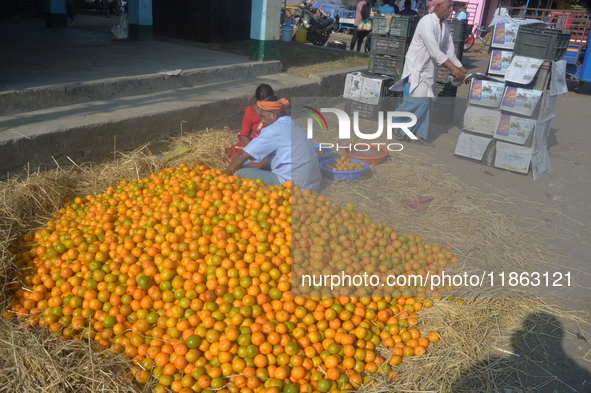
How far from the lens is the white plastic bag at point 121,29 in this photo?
10094 millimetres

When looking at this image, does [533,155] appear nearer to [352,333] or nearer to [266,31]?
[352,333]

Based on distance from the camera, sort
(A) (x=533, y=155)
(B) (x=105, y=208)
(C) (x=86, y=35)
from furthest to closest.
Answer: (C) (x=86, y=35) → (A) (x=533, y=155) → (B) (x=105, y=208)

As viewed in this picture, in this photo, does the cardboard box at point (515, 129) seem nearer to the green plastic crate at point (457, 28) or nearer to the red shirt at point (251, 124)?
the green plastic crate at point (457, 28)

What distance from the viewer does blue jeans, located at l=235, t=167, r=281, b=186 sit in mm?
4441

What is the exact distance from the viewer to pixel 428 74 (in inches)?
263

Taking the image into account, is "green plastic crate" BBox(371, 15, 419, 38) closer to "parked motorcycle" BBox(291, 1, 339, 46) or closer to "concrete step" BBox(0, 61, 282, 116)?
"concrete step" BBox(0, 61, 282, 116)

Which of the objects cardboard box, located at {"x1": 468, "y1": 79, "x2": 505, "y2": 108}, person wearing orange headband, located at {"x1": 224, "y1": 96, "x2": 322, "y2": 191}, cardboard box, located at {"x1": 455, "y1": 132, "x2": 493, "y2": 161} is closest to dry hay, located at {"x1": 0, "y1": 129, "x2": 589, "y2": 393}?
person wearing orange headband, located at {"x1": 224, "y1": 96, "x2": 322, "y2": 191}

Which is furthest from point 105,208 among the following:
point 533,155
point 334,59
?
point 334,59

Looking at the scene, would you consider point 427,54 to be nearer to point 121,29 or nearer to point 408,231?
point 408,231

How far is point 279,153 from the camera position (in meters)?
4.31

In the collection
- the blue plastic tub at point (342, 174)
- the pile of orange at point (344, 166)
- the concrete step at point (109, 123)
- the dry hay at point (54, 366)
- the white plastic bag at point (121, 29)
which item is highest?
the white plastic bag at point (121, 29)

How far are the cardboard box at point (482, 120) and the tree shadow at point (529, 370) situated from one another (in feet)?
12.3

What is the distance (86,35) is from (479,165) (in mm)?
10197

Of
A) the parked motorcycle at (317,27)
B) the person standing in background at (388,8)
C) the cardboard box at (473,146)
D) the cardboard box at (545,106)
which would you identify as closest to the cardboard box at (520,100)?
the cardboard box at (545,106)
